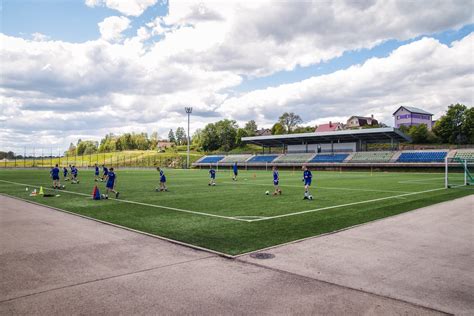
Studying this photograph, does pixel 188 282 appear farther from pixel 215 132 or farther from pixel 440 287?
pixel 215 132

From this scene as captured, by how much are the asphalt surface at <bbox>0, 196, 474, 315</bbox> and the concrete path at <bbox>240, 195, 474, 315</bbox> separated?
47 millimetres

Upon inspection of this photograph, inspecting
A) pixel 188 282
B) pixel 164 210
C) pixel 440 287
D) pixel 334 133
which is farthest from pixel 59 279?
pixel 334 133

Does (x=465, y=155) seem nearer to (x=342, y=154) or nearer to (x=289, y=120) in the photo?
(x=342, y=154)

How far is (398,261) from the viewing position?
787cm

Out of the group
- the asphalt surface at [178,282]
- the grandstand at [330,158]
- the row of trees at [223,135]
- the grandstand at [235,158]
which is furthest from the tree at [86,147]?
the asphalt surface at [178,282]

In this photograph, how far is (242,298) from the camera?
5.67m

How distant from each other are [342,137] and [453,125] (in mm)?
28489

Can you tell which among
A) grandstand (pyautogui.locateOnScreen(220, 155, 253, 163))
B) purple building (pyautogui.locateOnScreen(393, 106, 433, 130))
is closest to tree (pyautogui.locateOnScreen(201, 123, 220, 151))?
grandstand (pyautogui.locateOnScreen(220, 155, 253, 163))

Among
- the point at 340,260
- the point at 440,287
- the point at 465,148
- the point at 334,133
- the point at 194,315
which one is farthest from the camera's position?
the point at 334,133

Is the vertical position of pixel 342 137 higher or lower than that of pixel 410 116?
lower

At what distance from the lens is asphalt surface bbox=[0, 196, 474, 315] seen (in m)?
5.33

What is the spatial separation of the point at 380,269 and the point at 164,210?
10594 millimetres

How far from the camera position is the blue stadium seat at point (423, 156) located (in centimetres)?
5955

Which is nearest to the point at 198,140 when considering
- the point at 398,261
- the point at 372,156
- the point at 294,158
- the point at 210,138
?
the point at 210,138
